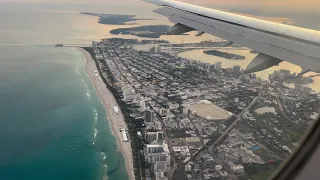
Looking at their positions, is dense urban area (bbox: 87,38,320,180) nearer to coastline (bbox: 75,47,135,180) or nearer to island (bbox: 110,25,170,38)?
coastline (bbox: 75,47,135,180)

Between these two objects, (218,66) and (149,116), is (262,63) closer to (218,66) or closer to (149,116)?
(149,116)

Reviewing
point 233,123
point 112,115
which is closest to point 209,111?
point 233,123

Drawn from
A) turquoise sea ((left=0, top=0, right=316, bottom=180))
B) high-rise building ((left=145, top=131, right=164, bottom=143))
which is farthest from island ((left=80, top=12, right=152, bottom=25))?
high-rise building ((left=145, top=131, right=164, bottom=143))

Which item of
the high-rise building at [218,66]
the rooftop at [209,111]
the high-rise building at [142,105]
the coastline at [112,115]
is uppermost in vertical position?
A: the high-rise building at [218,66]

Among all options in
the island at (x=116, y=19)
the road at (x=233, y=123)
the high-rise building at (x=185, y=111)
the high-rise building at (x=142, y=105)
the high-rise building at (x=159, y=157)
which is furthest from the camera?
the island at (x=116, y=19)

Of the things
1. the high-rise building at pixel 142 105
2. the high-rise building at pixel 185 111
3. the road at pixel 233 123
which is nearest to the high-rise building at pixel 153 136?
the high-rise building at pixel 185 111

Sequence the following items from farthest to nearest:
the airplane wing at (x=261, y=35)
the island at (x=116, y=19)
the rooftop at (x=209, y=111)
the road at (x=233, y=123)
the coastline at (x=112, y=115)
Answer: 1. the island at (x=116, y=19)
2. the rooftop at (x=209, y=111)
3. the coastline at (x=112, y=115)
4. the road at (x=233, y=123)
5. the airplane wing at (x=261, y=35)

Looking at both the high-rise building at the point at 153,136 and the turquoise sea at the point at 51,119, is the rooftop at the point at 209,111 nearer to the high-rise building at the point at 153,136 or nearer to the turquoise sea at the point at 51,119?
the high-rise building at the point at 153,136
